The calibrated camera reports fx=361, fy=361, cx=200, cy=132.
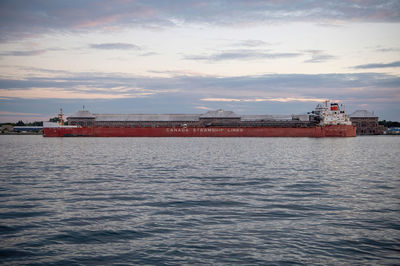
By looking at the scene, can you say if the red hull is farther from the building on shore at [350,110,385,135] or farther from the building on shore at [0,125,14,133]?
the building on shore at [0,125,14,133]

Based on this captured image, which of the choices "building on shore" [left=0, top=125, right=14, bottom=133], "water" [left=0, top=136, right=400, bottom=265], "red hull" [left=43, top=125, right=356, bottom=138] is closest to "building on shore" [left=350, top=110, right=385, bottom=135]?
"red hull" [left=43, top=125, right=356, bottom=138]

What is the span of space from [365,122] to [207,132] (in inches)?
3192

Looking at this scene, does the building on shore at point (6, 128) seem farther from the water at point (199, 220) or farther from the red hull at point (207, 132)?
the water at point (199, 220)

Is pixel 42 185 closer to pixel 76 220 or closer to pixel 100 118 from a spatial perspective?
pixel 76 220

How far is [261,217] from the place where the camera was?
1130 cm

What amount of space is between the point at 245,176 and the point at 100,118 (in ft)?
397

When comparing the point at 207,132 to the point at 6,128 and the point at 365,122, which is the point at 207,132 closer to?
the point at 365,122

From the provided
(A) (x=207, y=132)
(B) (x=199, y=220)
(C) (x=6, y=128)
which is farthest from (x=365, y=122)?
(C) (x=6, y=128)

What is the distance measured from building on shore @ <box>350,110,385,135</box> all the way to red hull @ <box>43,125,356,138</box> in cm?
5539

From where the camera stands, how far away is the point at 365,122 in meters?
140

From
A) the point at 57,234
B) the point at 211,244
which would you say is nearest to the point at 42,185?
the point at 57,234

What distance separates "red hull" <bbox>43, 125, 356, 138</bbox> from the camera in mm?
81688

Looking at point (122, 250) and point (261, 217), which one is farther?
point (261, 217)

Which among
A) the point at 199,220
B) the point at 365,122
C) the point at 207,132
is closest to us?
the point at 199,220
